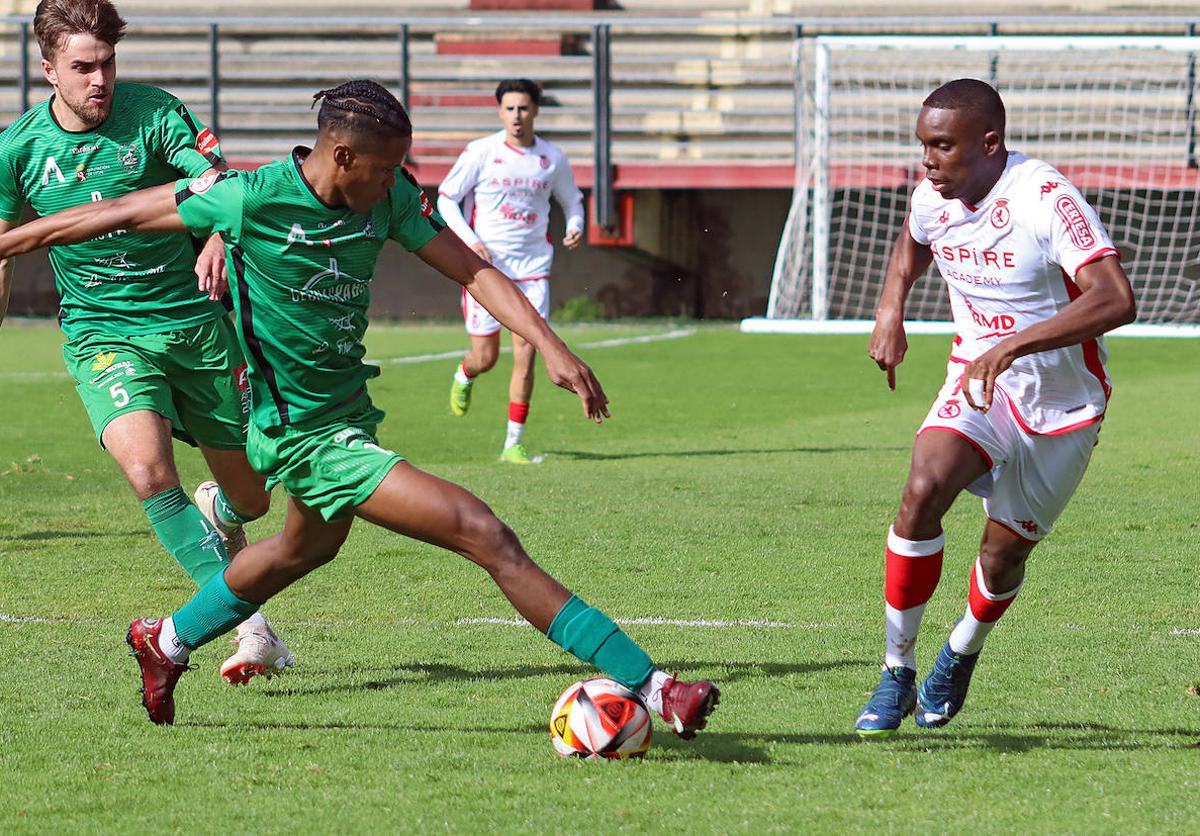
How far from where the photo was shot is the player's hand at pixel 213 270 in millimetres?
4945

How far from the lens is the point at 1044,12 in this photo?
74.2 feet

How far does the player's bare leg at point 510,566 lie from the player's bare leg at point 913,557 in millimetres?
668

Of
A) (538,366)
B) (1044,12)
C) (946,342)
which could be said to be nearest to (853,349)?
(946,342)

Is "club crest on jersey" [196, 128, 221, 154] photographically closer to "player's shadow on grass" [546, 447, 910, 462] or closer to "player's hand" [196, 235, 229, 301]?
"player's hand" [196, 235, 229, 301]

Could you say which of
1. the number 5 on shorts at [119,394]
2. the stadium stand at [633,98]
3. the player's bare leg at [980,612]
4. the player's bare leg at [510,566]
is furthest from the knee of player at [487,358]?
the stadium stand at [633,98]

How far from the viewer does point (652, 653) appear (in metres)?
5.77

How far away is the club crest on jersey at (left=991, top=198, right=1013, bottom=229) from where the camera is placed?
488cm

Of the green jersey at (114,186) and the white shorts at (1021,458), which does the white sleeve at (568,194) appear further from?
the white shorts at (1021,458)

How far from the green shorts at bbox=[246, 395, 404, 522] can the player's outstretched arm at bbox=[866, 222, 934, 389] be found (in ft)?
5.01

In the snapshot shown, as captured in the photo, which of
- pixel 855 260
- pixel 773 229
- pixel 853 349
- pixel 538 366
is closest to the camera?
pixel 538 366

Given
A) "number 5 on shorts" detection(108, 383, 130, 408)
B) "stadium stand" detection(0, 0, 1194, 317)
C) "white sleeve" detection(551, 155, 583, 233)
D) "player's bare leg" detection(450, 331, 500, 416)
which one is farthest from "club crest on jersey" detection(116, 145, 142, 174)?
"stadium stand" detection(0, 0, 1194, 317)

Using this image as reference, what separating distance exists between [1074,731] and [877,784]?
2.66ft

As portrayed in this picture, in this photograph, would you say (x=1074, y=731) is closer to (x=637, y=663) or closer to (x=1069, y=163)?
(x=637, y=663)

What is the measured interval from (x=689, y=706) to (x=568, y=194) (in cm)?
813
